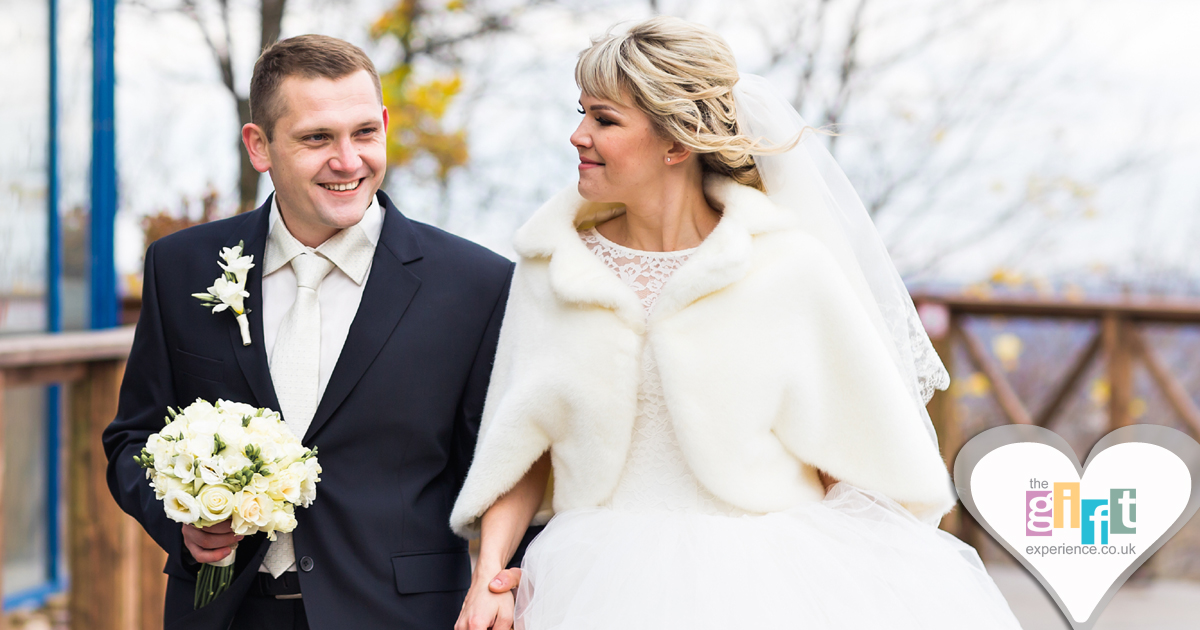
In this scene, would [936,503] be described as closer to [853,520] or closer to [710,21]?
[853,520]

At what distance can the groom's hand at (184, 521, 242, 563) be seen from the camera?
189 centimetres

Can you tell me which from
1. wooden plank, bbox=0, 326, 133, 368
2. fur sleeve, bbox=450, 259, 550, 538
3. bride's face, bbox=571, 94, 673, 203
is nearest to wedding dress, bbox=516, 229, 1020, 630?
fur sleeve, bbox=450, 259, 550, 538

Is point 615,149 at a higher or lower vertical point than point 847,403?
higher

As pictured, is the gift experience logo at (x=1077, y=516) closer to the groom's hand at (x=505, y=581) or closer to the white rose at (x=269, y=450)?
the groom's hand at (x=505, y=581)

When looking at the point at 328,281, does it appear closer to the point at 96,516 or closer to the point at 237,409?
the point at 237,409

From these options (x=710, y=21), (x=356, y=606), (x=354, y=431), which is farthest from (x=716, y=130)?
(x=710, y=21)

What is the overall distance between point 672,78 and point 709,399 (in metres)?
0.62

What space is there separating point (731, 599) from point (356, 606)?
744 millimetres

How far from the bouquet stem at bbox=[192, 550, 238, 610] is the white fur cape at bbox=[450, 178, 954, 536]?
1.51 feet

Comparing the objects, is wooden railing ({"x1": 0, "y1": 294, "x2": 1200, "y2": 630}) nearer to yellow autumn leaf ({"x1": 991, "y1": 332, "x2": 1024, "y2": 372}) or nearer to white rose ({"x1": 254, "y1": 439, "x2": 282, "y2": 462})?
white rose ({"x1": 254, "y1": 439, "x2": 282, "y2": 462})

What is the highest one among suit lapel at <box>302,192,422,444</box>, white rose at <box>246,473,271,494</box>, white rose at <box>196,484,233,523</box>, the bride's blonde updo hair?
the bride's blonde updo hair

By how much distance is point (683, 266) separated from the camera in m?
2.04

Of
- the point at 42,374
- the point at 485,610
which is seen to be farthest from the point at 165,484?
the point at 42,374

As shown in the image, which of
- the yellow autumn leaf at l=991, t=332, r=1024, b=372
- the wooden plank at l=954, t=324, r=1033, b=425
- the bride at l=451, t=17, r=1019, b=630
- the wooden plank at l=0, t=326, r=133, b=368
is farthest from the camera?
the yellow autumn leaf at l=991, t=332, r=1024, b=372
